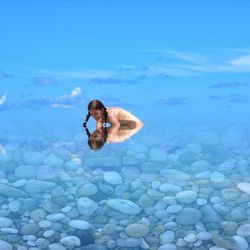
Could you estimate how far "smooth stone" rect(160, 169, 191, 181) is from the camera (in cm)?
379

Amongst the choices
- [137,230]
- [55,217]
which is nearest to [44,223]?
[55,217]

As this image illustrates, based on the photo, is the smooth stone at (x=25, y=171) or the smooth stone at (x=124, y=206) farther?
the smooth stone at (x=25, y=171)

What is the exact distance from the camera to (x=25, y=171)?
3992 millimetres

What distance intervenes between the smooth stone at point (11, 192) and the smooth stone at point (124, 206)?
734 millimetres

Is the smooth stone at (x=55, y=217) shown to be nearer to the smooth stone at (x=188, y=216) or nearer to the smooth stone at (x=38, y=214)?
the smooth stone at (x=38, y=214)

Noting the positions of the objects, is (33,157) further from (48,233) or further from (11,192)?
(48,233)

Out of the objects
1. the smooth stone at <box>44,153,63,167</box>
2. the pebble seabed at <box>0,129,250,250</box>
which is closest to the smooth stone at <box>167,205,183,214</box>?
the pebble seabed at <box>0,129,250,250</box>

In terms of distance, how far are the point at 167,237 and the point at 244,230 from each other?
528 mm

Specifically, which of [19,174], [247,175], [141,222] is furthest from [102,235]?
[247,175]

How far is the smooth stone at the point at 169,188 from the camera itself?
11.7 ft

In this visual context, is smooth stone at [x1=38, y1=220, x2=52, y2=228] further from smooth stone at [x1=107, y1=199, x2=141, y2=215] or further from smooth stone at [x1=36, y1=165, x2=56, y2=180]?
smooth stone at [x1=36, y1=165, x2=56, y2=180]

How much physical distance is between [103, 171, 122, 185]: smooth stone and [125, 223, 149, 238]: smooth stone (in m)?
0.61

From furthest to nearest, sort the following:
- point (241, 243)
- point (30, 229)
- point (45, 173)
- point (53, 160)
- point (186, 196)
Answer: point (53, 160)
point (45, 173)
point (186, 196)
point (30, 229)
point (241, 243)

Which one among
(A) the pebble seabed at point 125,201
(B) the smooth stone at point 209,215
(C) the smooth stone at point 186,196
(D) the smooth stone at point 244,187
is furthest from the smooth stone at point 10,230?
(D) the smooth stone at point 244,187
